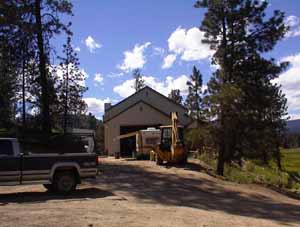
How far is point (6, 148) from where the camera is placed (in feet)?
57.3

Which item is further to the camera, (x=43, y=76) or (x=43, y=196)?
(x=43, y=76)

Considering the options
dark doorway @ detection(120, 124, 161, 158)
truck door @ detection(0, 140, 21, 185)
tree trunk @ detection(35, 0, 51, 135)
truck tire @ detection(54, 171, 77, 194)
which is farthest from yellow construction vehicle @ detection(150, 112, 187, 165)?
dark doorway @ detection(120, 124, 161, 158)

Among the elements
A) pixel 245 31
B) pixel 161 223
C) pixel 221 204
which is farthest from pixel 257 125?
pixel 161 223

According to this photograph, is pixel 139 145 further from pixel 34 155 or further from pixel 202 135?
pixel 34 155

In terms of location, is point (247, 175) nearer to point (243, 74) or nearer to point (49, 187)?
point (243, 74)

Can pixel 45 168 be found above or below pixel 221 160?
below

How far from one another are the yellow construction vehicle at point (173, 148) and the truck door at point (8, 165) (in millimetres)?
15860

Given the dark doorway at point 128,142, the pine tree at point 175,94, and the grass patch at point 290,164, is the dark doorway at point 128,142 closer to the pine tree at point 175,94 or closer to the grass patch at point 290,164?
the grass patch at point 290,164

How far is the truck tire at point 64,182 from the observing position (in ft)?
60.4

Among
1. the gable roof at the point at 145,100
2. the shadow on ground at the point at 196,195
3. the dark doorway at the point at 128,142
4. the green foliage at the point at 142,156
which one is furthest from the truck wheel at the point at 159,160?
the gable roof at the point at 145,100

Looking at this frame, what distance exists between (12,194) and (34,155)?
5.83ft

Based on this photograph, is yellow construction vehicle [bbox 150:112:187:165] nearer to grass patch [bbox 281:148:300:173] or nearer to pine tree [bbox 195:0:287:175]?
pine tree [bbox 195:0:287:175]

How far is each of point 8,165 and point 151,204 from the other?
16.4ft

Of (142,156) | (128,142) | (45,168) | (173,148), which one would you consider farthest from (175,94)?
(45,168)
